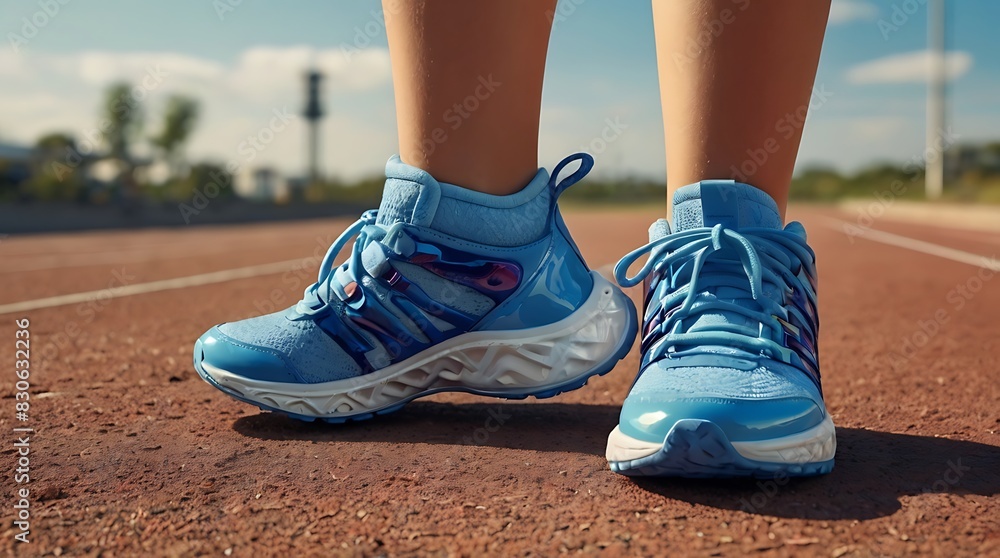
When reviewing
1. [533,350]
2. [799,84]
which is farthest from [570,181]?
[799,84]

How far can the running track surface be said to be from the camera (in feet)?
3.14

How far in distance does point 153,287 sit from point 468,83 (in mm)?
3362

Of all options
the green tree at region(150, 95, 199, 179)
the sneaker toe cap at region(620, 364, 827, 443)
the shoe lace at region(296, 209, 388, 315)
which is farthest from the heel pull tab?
the green tree at region(150, 95, 199, 179)

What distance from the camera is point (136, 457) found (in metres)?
1.31

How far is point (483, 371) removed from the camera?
1.55 m

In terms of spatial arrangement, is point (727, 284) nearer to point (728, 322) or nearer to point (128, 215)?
point (728, 322)

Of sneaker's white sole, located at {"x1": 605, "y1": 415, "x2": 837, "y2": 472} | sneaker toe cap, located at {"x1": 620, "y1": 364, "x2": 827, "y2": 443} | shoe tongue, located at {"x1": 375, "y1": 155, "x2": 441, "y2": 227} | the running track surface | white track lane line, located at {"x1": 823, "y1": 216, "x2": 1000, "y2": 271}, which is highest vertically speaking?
shoe tongue, located at {"x1": 375, "y1": 155, "x2": 441, "y2": 227}

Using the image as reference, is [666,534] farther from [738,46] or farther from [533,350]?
[738,46]

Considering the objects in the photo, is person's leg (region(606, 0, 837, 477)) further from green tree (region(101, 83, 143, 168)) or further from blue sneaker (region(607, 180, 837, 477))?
green tree (region(101, 83, 143, 168))

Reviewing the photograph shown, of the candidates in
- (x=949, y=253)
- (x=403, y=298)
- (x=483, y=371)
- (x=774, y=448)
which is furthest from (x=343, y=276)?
(x=949, y=253)

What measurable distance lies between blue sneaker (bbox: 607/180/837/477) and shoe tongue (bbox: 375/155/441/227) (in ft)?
1.19

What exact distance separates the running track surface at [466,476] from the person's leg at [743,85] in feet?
1.67

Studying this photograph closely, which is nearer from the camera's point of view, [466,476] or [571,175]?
[466,476]

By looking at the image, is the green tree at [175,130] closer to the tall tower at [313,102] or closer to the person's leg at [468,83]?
the tall tower at [313,102]
